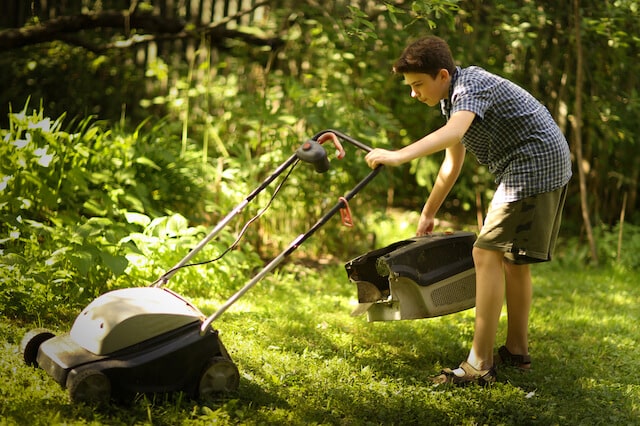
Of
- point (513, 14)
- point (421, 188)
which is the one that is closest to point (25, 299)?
point (513, 14)

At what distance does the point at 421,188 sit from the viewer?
707 cm

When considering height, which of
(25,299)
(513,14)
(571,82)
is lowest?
(25,299)

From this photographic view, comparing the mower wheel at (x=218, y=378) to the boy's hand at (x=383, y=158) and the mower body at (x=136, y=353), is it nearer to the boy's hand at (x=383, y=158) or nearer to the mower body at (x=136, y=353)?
the mower body at (x=136, y=353)

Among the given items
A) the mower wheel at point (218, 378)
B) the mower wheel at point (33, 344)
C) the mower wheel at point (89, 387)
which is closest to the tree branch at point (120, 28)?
the mower wheel at point (33, 344)

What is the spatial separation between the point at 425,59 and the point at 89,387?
178 centimetres

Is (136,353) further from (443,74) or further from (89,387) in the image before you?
(443,74)

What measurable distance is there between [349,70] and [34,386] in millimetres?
3623

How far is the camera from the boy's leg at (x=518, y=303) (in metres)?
3.53

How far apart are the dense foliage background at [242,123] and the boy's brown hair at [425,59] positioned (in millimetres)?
686

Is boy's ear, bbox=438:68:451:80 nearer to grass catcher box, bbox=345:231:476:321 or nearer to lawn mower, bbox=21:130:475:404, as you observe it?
lawn mower, bbox=21:130:475:404

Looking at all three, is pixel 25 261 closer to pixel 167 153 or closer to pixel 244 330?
pixel 244 330

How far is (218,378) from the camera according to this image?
117 inches

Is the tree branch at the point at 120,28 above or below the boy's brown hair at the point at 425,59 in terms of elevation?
below

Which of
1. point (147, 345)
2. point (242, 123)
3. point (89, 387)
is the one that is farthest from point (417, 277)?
point (242, 123)
